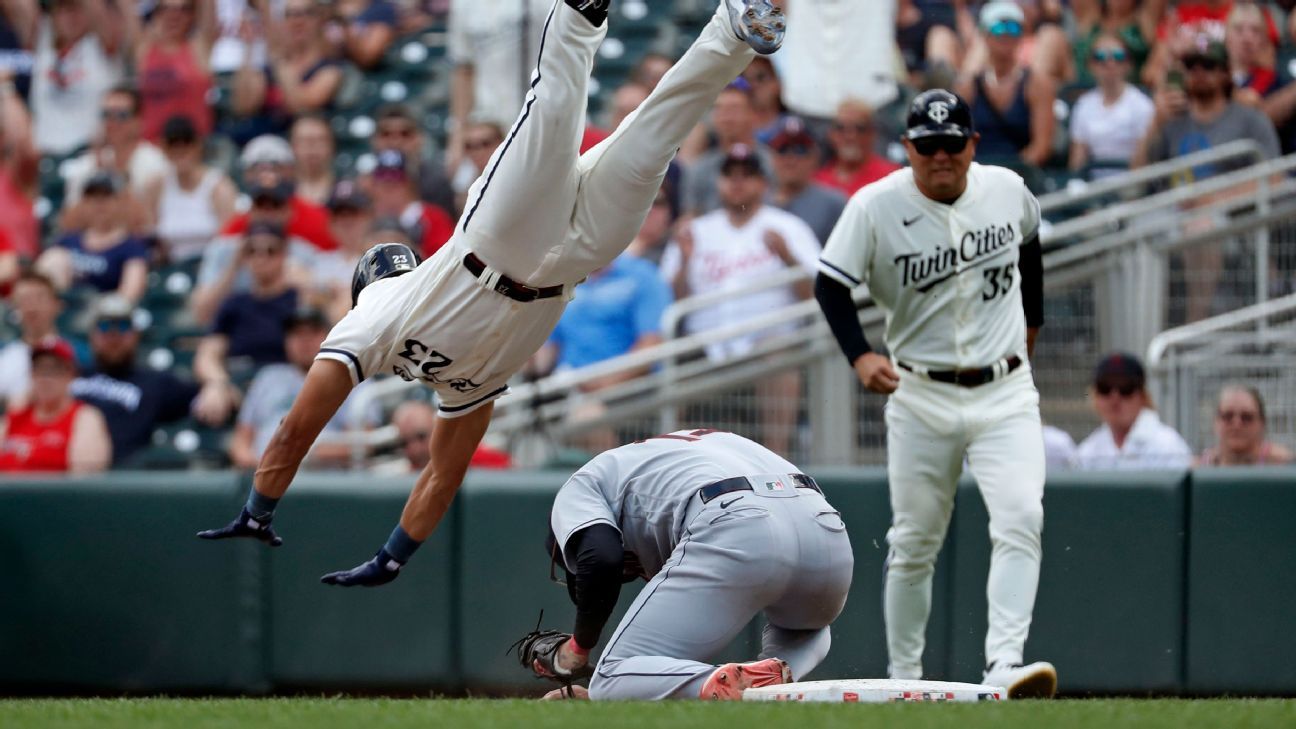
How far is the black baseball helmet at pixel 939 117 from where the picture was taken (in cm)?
655

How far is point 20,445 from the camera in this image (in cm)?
956

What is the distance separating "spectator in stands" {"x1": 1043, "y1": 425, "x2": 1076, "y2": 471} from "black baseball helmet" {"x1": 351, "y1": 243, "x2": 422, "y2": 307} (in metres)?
3.47

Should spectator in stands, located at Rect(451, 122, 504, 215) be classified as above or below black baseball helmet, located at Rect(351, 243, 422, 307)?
above

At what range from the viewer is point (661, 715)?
15.1ft

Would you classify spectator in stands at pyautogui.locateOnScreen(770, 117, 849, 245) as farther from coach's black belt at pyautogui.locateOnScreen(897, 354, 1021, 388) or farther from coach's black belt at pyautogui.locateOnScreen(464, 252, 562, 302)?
coach's black belt at pyautogui.locateOnScreen(464, 252, 562, 302)

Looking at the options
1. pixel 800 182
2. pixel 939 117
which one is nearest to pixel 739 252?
pixel 800 182

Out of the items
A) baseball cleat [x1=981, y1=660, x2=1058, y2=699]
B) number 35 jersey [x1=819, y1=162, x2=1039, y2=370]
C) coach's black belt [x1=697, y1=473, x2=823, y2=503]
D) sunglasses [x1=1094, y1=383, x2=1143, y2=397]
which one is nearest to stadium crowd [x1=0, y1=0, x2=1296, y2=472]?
sunglasses [x1=1094, y1=383, x2=1143, y2=397]

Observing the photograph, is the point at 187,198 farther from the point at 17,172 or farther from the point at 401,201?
the point at 401,201

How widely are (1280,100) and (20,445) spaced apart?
Answer: 7243 mm

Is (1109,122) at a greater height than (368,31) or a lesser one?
lesser

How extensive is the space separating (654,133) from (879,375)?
4.48 ft

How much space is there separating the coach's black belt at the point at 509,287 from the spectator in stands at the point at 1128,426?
3.21 metres

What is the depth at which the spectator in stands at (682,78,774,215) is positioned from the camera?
33.8 feet

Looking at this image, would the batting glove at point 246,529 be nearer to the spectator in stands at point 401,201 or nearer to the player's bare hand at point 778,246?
the player's bare hand at point 778,246
